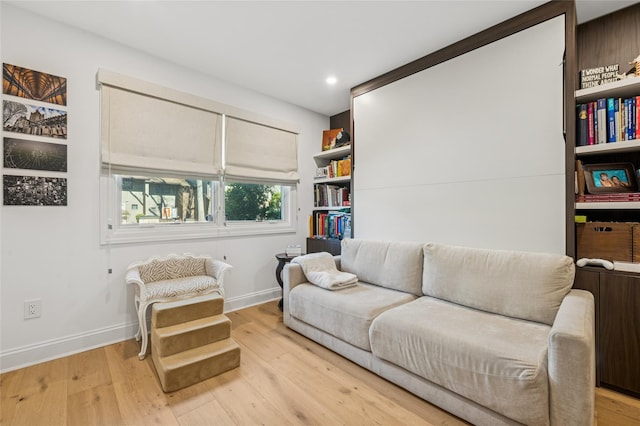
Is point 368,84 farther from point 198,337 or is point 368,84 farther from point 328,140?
point 198,337

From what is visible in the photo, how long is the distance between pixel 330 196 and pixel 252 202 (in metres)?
1.01

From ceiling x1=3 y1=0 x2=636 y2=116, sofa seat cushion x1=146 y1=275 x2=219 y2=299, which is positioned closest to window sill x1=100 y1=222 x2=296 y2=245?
sofa seat cushion x1=146 y1=275 x2=219 y2=299

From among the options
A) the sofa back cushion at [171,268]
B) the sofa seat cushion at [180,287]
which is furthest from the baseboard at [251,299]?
the sofa seat cushion at [180,287]

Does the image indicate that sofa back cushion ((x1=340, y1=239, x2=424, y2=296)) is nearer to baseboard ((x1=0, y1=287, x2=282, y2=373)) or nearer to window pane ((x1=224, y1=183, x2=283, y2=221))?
window pane ((x1=224, y1=183, x2=283, y2=221))

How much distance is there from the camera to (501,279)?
6.02ft

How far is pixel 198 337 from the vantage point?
1901 mm

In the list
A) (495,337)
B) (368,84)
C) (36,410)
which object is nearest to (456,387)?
(495,337)

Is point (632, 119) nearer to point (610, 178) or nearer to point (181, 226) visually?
point (610, 178)

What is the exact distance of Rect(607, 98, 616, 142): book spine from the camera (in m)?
1.72

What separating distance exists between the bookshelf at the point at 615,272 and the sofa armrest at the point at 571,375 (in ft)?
2.36

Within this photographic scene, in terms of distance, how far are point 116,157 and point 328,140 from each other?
238 centimetres

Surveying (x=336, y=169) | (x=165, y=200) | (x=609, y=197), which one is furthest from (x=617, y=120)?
(x=165, y=200)

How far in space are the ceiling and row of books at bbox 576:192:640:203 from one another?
1.28 metres

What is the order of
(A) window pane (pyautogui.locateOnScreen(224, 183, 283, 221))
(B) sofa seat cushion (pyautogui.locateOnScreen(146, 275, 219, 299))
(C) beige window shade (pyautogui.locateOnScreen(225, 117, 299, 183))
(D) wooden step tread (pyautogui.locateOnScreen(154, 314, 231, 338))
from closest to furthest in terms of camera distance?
(D) wooden step tread (pyautogui.locateOnScreen(154, 314, 231, 338))
(B) sofa seat cushion (pyautogui.locateOnScreen(146, 275, 219, 299))
(C) beige window shade (pyautogui.locateOnScreen(225, 117, 299, 183))
(A) window pane (pyautogui.locateOnScreen(224, 183, 283, 221))
